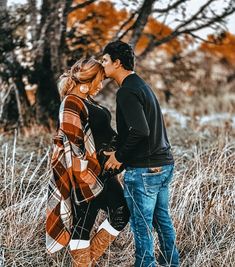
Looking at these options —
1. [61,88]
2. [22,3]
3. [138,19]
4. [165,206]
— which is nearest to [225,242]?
[165,206]

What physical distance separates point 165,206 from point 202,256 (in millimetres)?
577

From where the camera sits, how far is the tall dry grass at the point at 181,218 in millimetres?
4434

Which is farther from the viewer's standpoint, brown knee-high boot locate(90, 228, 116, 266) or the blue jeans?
brown knee-high boot locate(90, 228, 116, 266)

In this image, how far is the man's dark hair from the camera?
3.73 metres

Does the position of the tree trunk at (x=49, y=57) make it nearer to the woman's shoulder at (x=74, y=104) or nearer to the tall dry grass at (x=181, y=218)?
the tall dry grass at (x=181, y=218)

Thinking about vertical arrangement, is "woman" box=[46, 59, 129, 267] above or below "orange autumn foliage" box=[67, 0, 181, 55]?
above

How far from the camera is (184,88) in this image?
11.9m

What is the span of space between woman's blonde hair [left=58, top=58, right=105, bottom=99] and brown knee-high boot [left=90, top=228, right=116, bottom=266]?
0.86m

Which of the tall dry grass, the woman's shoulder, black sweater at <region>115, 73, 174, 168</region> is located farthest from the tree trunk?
black sweater at <region>115, 73, 174, 168</region>

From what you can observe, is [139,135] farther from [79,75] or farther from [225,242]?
[225,242]

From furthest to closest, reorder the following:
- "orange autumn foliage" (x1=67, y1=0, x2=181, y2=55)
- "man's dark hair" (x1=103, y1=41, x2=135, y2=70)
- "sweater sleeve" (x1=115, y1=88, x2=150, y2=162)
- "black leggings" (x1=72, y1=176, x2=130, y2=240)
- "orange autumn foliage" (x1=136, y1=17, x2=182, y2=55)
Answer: "orange autumn foliage" (x1=136, y1=17, x2=182, y2=55) → "orange autumn foliage" (x1=67, y1=0, x2=181, y2=55) → "black leggings" (x1=72, y1=176, x2=130, y2=240) → "man's dark hair" (x1=103, y1=41, x2=135, y2=70) → "sweater sleeve" (x1=115, y1=88, x2=150, y2=162)

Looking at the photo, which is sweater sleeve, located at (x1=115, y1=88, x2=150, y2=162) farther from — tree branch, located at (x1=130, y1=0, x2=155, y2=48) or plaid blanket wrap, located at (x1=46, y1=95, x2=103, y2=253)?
tree branch, located at (x1=130, y1=0, x2=155, y2=48)

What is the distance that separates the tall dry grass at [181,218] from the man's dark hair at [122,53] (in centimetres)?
123

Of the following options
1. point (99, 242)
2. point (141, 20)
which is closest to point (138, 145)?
point (99, 242)
